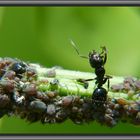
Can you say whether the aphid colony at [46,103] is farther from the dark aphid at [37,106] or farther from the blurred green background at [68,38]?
the blurred green background at [68,38]

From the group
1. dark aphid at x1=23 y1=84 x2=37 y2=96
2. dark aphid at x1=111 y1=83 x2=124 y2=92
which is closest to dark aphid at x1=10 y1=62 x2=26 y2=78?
dark aphid at x1=23 y1=84 x2=37 y2=96

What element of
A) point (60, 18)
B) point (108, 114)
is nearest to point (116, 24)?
point (60, 18)

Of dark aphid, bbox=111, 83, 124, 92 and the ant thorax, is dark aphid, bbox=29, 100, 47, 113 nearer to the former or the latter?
dark aphid, bbox=111, 83, 124, 92

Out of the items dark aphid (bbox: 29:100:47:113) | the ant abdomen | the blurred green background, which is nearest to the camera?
dark aphid (bbox: 29:100:47:113)

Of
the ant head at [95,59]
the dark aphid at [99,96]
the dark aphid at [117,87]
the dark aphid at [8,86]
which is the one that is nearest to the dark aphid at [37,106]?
the dark aphid at [8,86]

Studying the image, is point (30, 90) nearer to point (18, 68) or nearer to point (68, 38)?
point (18, 68)

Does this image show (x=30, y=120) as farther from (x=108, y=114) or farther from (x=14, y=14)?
(x=14, y=14)

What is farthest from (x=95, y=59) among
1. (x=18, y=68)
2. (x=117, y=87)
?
(x=18, y=68)
